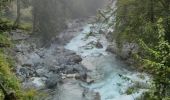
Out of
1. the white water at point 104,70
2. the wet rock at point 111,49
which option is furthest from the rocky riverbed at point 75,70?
the wet rock at point 111,49

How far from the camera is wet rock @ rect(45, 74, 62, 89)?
29406 mm

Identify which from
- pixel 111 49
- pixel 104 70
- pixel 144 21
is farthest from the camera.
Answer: pixel 111 49

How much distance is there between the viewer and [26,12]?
56062 millimetres

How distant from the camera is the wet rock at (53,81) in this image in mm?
29406

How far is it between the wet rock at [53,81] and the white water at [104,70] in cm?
226

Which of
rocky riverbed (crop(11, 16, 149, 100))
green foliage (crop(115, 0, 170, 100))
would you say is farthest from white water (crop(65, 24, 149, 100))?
green foliage (crop(115, 0, 170, 100))

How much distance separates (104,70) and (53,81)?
18.7 feet

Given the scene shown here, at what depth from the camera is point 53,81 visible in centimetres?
2994

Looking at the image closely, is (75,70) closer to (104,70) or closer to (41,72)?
(104,70)

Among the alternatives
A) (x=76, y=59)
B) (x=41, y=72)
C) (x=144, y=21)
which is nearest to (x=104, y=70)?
(x=76, y=59)

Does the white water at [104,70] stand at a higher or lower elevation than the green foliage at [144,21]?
lower

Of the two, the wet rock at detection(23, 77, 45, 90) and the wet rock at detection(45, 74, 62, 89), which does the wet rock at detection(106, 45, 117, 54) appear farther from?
the wet rock at detection(23, 77, 45, 90)

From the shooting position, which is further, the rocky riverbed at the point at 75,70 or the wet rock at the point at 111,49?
the wet rock at the point at 111,49

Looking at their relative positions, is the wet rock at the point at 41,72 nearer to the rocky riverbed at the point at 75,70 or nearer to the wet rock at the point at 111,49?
the rocky riverbed at the point at 75,70
